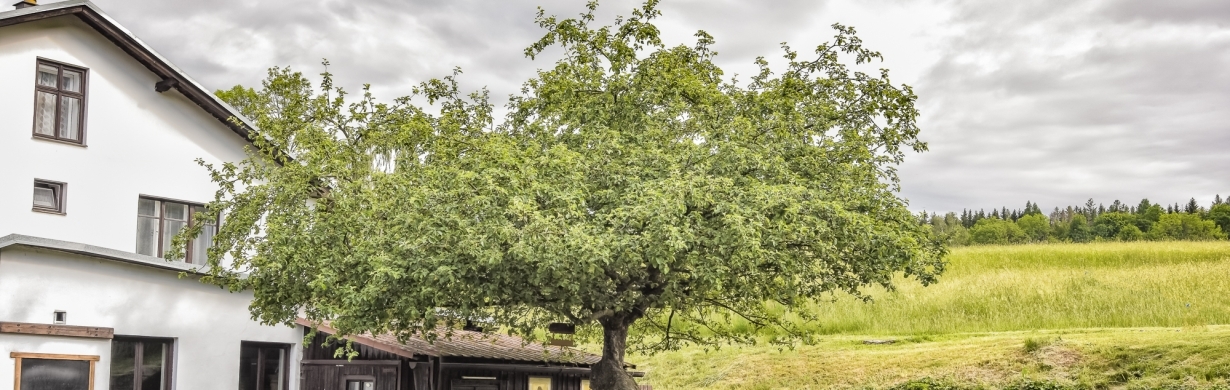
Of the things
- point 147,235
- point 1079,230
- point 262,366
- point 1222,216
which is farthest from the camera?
point 1079,230

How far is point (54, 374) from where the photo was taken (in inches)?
707

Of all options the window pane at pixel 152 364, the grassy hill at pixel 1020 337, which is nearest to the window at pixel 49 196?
the window pane at pixel 152 364

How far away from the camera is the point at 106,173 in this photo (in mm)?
23906

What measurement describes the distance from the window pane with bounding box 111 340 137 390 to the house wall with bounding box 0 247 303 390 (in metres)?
0.30

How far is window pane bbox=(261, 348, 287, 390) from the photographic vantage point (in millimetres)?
23438

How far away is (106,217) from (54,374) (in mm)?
6598

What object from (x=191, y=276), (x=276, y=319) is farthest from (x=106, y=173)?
(x=276, y=319)

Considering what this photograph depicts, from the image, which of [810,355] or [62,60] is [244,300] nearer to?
[62,60]

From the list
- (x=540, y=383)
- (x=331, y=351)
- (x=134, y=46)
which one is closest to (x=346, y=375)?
(x=331, y=351)

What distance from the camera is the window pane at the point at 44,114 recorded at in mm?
22875

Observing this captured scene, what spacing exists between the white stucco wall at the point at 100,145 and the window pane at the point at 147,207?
0.29 m

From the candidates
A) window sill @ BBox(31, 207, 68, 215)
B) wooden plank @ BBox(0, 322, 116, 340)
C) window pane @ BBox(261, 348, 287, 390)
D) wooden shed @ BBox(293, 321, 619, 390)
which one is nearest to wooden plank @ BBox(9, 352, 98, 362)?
wooden plank @ BBox(0, 322, 116, 340)

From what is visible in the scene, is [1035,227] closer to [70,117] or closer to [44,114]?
[70,117]

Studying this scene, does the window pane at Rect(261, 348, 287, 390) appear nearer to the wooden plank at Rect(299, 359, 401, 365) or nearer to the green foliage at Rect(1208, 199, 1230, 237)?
the wooden plank at Rect(299, 359, 401, 365)
